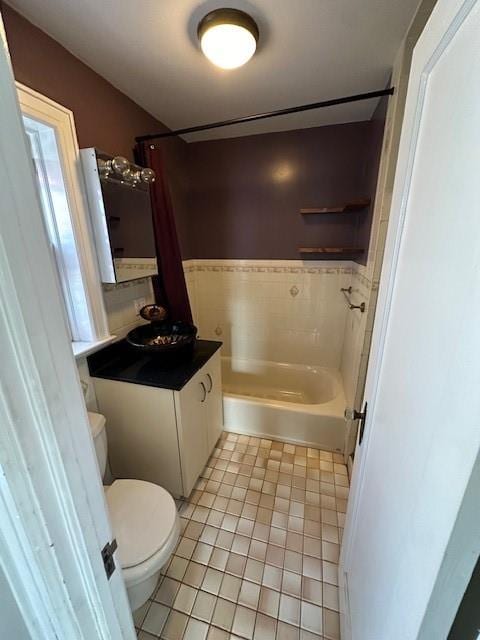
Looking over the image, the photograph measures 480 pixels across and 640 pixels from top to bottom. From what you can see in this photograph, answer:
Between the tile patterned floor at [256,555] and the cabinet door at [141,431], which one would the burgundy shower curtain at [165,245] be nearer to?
the cabinet door at [141,431]

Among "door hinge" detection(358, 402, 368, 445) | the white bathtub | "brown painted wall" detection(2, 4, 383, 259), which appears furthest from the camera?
"brown painted wall" detection(2, 4, 383, 259)

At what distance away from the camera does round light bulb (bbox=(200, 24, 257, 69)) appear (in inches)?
43.8

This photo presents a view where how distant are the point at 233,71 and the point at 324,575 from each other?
104 inches

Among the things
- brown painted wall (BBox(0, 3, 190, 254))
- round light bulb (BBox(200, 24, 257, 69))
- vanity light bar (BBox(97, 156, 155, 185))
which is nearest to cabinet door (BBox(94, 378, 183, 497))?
vanity light bar (BBox(97, 156, 155, 185))

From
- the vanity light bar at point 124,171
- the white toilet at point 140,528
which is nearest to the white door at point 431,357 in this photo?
the white toilet at point 140,528

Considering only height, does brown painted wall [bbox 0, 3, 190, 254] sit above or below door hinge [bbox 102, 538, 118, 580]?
above

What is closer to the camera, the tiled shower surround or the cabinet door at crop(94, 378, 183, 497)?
the cabinet door at crop(94, 378, 183, 497)

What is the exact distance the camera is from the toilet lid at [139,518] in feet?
3.22

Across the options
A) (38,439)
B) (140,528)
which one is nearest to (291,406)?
(140,528)

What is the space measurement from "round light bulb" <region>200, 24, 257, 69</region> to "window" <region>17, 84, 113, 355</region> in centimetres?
73

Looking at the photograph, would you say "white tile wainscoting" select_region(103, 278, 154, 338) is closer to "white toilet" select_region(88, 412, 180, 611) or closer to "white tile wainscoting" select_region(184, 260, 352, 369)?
"white toilet" select_region(88, 412, 180, 611)

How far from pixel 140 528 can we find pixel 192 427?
539 mm

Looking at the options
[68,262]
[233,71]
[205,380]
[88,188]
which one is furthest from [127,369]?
[233,71]

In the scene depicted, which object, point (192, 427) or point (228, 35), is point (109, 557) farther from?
point (228, 35)
